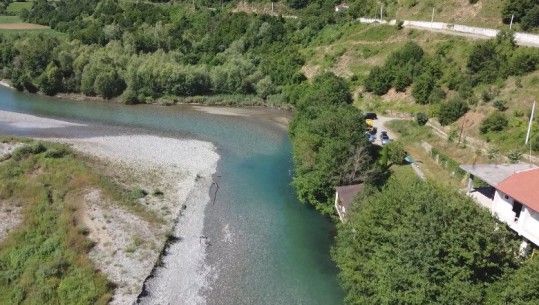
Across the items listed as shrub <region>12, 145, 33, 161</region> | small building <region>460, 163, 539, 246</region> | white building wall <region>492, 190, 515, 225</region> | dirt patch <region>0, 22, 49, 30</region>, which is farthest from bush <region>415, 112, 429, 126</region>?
dirt patch <region>0, 22, 49, 30</region>

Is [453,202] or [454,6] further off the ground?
[454,6]

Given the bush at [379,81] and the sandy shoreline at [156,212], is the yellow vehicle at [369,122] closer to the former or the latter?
the bush at [379,81]

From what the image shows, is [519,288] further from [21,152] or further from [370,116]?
[21,152]

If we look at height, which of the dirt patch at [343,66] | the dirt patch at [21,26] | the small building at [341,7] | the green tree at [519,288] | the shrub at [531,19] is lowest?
the green tree at [519,288]

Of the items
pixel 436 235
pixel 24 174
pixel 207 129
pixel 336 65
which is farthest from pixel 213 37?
pixel 436 235

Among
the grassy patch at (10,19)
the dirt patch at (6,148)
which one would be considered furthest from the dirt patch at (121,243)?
the grassy patch at (10,19)

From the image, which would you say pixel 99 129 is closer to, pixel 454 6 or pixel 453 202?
pixel 453 202
